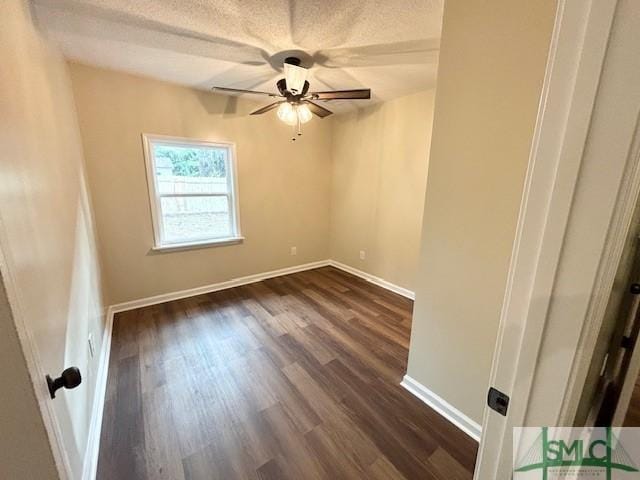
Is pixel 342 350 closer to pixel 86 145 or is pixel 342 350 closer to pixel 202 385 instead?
pixel 202 385

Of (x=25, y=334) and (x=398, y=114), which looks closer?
(x=25, y=334)

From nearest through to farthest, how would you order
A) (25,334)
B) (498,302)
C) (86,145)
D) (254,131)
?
(25,334)
(498,302)
(86,145)
(254,131)

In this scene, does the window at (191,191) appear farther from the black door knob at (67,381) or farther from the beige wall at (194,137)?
the black door knob at (67,381)

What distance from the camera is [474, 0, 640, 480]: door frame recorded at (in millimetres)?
456

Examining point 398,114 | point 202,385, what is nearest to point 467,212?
point 202,385

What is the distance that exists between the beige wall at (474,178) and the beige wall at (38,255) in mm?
1728

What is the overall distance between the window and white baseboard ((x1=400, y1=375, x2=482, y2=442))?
8.85ft

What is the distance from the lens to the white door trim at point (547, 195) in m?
0.45

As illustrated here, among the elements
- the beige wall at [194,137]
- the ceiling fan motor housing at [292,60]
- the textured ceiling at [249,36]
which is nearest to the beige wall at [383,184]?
the beige wall at [194,137]

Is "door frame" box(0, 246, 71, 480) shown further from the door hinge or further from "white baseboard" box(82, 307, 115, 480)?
the door hinge

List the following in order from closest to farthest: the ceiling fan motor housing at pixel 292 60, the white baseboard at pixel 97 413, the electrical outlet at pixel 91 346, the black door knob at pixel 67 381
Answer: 1. the black door knob at pixel 67 381
2. the white baseboard at pixel 97 413
3. the electrical outlet at pixel 91 346
4. the ceiling fan motor housing at pixel 292 60

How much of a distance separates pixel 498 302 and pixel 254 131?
3.30 m

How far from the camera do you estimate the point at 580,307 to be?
0.51 m

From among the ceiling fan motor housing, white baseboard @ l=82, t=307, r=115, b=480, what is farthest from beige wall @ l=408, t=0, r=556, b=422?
white baseboard @ l=82, t=307, r=115, b=480
